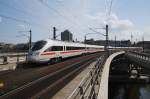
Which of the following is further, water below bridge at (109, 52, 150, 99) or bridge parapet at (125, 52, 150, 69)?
water below bridge at (109, 52, 150, 99)

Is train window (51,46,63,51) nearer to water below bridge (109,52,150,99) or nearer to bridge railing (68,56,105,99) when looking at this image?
water below bridge (109,52,150,99)

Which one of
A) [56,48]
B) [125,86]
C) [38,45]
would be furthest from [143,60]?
[38,45]

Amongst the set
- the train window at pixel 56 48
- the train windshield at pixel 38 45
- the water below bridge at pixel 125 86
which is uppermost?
the train windshield at pixel 38 45

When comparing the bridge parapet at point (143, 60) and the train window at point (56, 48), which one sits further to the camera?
the bridge parapet at point (143, 60)

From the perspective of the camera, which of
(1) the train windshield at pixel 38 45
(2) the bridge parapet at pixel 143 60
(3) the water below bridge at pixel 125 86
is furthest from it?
(3) the water below bridge at pixel 125 86

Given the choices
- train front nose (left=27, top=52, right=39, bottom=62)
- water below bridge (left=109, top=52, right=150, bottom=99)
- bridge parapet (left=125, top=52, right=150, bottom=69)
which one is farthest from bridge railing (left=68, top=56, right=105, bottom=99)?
water below bridge (left=109, top=52, right=150, bottom=99)

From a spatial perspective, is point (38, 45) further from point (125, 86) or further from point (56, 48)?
point (125, 86)

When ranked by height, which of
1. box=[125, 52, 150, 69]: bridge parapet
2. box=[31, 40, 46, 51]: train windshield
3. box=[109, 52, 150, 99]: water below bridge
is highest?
box=[31, 40, 46, 51]: train windshield

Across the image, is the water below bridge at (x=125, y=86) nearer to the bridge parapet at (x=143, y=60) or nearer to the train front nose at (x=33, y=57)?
the bridge parapet at (x=143, y=60)

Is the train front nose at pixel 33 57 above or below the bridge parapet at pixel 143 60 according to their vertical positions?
above

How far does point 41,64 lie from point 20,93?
15.5m

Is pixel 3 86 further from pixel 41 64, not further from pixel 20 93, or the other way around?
pixel 41 64

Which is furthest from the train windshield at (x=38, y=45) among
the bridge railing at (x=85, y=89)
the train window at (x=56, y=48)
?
the bridge railing at (x=85, y=89)

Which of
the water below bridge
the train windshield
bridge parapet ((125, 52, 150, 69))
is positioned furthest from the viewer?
the water below bridge
